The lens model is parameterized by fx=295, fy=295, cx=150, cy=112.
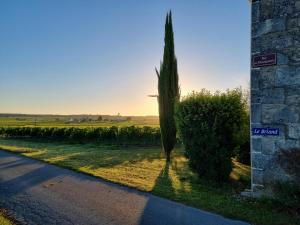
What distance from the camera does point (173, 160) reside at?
12.6m

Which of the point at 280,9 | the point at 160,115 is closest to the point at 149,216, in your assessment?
the point at 280,9

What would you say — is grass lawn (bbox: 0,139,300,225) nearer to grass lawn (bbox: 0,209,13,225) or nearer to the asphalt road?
the asphalt road

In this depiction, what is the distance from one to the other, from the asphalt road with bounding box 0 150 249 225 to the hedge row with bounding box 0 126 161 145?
11565 mm

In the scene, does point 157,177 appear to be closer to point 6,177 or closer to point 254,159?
point 254,159

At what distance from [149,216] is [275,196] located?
257 cm

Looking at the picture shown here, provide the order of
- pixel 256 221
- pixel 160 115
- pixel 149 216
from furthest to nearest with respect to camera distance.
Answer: pixel 160 115, pixel 149 216, pixel 256 221

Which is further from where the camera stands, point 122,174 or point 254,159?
point 122,174

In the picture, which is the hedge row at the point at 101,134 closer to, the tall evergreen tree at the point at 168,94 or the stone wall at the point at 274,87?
the tall evergreen tree at the point at 168,94

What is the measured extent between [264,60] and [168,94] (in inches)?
245

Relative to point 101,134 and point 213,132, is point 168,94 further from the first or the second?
point 101,134

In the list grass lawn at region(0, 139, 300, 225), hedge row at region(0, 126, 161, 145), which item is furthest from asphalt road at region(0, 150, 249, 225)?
hedge row at region(0, 126, 161, 145)

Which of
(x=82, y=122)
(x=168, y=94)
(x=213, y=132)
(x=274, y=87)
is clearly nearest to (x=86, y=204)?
(x=213, y=132)

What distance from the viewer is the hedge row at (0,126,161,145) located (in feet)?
66.3

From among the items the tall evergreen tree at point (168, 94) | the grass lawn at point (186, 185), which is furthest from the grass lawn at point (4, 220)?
the tall evergreen tree at point (168, 94)
